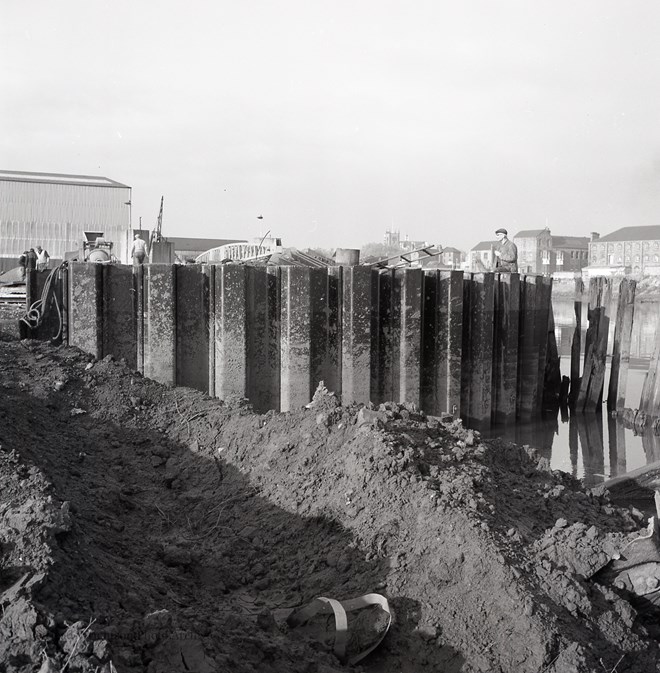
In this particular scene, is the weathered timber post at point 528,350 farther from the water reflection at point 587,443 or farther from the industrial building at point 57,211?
the industrial building at point 57,211

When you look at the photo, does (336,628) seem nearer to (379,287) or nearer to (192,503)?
(192,503)

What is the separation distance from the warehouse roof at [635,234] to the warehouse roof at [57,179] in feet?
265

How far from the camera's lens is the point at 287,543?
19.8 ft

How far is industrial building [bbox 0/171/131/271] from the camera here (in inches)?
1710

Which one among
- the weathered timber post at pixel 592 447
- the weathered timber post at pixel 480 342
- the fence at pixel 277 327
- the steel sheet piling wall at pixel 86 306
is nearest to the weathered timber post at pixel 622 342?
the weathered timber post at pixel 592 447

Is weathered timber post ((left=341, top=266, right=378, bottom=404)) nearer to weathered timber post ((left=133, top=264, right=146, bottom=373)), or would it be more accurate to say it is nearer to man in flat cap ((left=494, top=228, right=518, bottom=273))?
weathered timber post ((left=133, top=264, right=146, bottom=373))

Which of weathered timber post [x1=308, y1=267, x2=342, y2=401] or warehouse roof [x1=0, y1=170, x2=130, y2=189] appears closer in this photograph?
weathered timber post [x1=308, y1=267, x2=342, y2=401]

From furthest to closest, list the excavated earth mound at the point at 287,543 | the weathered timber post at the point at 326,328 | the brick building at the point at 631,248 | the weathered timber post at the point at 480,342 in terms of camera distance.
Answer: the brick building at the point at 631,248 → the weathered timber post at the point at 480,342 → the weathered timber post at the point at 326,328 → the excavated earth mound at the point at 287,543

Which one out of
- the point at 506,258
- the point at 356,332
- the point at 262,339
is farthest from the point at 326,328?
the point at 506,258

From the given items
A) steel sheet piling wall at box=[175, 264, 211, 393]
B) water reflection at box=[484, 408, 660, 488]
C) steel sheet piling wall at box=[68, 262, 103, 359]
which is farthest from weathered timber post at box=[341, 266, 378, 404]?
steel sheet piling wall at box=[68, 262, 103, 359]

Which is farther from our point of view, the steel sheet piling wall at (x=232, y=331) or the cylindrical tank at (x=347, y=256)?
the cylindrical tank at (x=347, y=256)

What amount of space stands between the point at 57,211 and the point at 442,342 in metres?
38.0

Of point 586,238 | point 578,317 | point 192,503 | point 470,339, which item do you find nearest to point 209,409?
point 192,503

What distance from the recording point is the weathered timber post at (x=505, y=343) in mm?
12734
